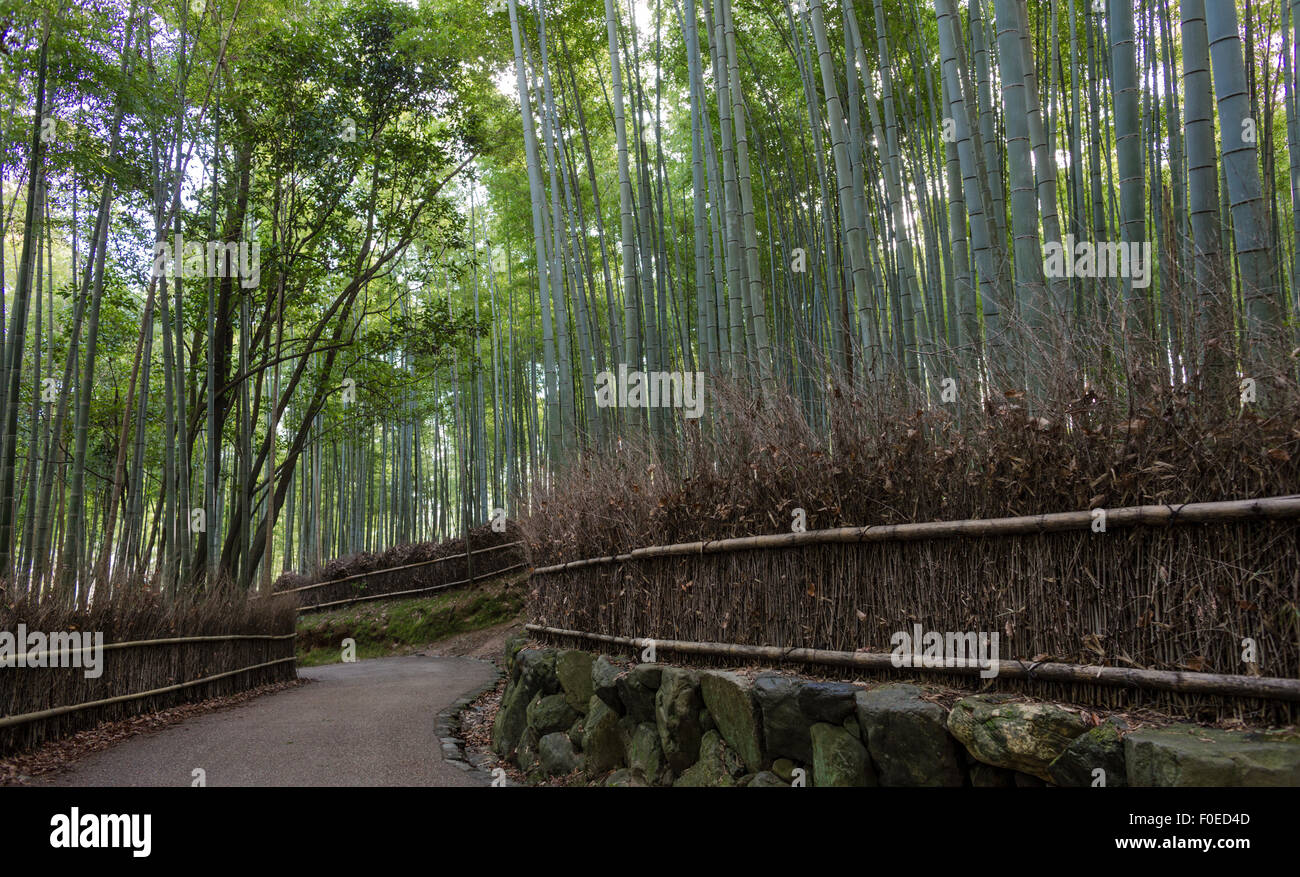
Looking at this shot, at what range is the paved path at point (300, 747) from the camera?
11.9 feet

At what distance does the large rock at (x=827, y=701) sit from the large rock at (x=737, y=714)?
0.24 meters

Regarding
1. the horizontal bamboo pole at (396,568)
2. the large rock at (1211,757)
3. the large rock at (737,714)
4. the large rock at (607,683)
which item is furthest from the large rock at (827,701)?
the horizontal bamboo pole at (396,568)

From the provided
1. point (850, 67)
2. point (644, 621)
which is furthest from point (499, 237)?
point (644, 621)

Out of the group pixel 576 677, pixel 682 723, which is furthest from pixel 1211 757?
pixel 576 677

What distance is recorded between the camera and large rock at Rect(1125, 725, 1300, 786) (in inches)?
57.9

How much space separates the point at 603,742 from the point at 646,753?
39 centimetres

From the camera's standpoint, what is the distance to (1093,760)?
1.74 m

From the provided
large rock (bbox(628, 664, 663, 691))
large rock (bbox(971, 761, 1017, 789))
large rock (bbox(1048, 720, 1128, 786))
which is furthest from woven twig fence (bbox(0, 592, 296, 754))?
large rock (bbox(1048, 720, 1128, 786))

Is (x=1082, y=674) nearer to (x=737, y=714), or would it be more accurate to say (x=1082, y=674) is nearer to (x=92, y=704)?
(x=737, y=714)

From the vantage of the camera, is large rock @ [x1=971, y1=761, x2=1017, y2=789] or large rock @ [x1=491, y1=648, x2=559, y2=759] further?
large rock @ [x1=491, y1=648, x2=559, y2=759]

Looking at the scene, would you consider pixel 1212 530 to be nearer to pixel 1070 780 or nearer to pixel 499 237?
pixel 1070 780

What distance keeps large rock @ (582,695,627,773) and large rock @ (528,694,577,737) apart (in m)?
0.39

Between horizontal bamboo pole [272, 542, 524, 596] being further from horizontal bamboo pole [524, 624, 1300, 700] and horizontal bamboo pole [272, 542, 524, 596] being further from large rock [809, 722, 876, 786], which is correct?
large rock [809, 722, 876, 786]

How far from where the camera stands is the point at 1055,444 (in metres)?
2.10
